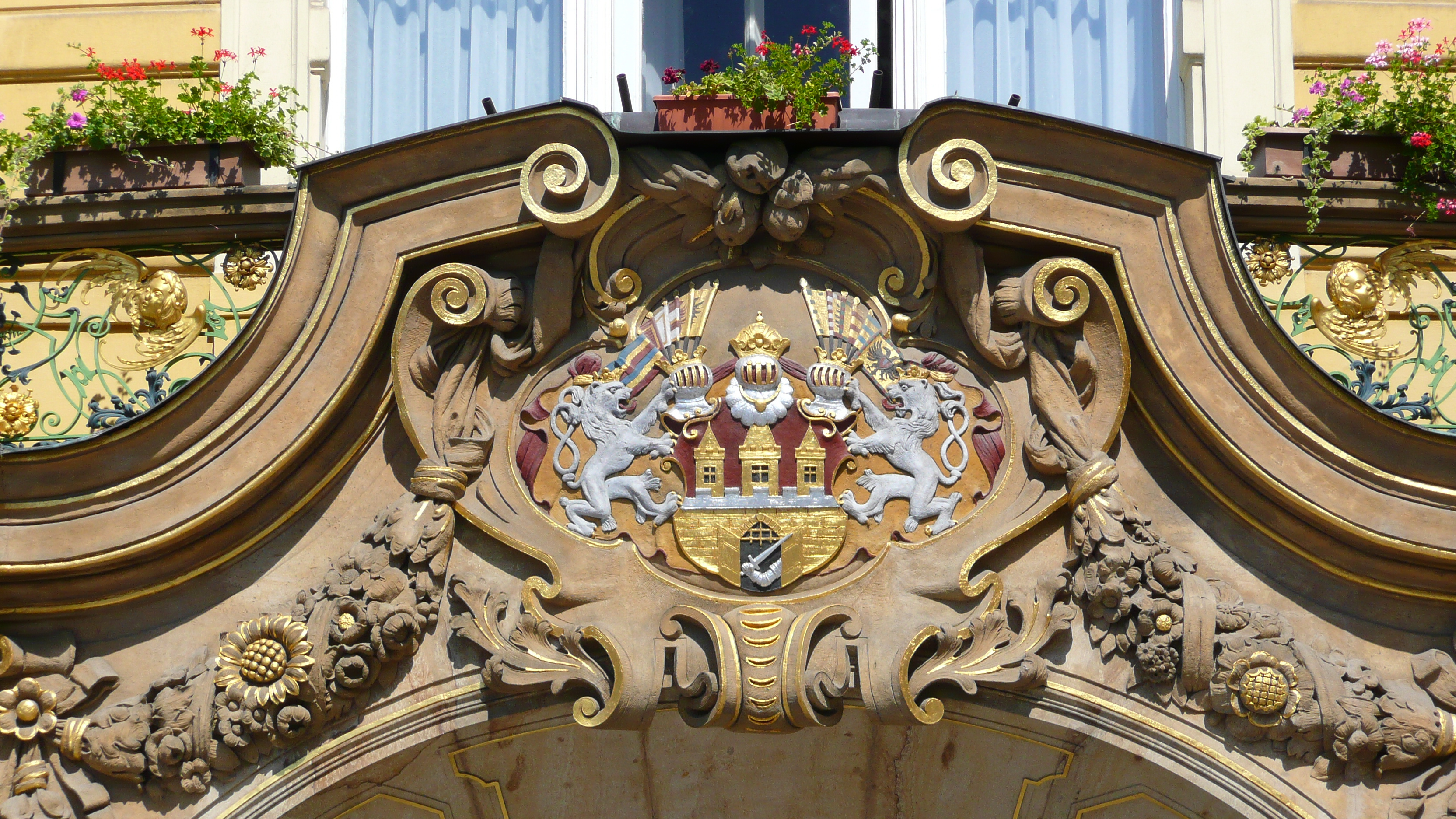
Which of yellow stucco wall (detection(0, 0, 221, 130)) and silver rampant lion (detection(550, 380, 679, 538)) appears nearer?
silver rampant lion (detection(550, 380, 679, 538))

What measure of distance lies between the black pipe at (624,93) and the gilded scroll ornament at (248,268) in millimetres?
1148

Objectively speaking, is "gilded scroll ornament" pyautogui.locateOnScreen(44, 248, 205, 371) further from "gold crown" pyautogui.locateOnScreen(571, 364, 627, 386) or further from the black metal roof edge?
"gold crown" pyautogui.locateOnScreen(571, 364, 627, 386)

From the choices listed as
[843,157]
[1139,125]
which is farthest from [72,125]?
[1139,125]

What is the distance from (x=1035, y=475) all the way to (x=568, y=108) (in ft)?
5.38

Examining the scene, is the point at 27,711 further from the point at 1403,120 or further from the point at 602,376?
the point at 1403,120

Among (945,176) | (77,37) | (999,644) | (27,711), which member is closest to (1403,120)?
(945,176)

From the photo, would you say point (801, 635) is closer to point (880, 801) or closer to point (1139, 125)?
point (880, 801)

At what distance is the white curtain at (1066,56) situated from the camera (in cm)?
644

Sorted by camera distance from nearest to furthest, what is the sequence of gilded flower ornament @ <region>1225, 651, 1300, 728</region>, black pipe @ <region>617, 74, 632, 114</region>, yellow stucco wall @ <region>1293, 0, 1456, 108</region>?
gilded flower ornament @ <region>1225, 651, 1300, 728</region> → black pipe @ <region>617, 74, 632, 114</region> → yellow stucco wall @ <region>1293, 0, 1456, 108</region>

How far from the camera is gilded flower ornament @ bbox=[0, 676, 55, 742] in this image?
5.19 metres

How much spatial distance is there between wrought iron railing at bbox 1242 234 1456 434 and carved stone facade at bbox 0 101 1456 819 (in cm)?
20

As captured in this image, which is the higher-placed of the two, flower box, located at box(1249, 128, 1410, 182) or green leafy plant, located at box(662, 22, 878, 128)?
green leafy plant, located at box(662, 22, 878, 128)

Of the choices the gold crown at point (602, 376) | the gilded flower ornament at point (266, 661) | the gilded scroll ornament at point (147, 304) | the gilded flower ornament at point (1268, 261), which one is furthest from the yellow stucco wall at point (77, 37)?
the gilded flower ornament at point (1268, 261)

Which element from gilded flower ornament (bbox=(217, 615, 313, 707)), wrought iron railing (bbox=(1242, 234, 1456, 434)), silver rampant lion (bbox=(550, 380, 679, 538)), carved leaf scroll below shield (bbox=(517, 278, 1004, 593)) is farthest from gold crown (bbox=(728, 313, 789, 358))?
gilded flower ornament (bbox=(217, 615, 313, 707))
